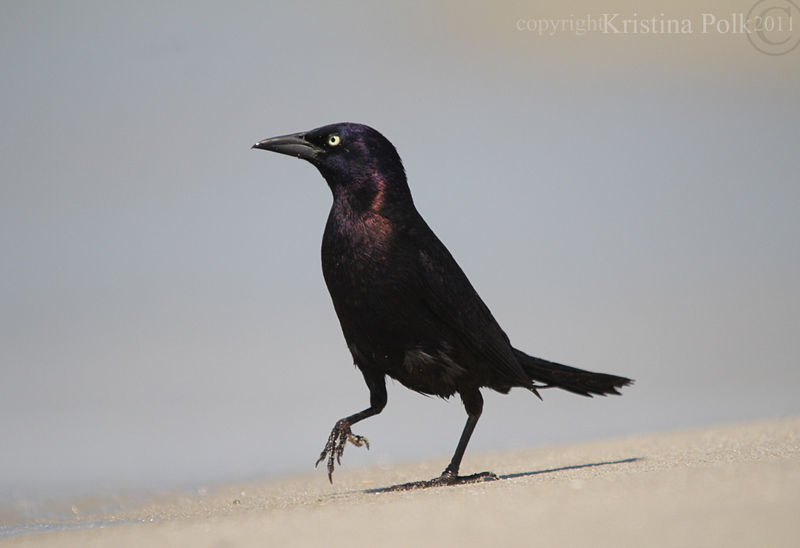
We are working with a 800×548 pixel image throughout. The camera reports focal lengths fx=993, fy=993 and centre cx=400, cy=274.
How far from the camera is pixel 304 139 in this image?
6.15 meters

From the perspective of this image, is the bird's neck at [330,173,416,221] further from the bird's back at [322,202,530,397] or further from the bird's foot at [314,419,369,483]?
the bird's foot at [314,419,369,483]

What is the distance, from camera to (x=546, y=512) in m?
3.78

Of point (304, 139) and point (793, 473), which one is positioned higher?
point (304, 139)

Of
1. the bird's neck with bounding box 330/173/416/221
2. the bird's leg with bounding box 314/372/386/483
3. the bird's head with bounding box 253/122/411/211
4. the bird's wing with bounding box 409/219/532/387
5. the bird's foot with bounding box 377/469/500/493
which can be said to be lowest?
the bird's foot with bounding box 377/469/500/493

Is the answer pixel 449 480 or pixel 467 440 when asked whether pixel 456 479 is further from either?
pixel 467 440

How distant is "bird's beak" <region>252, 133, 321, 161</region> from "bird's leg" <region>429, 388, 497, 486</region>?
5.70 feet

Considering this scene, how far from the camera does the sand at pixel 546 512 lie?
3.38m

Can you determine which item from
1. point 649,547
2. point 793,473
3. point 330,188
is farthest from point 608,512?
point 330,188

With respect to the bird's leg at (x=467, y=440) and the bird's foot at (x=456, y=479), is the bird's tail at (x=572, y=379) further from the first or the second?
the bird's foot at (x=456, y=479)

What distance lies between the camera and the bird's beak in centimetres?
611

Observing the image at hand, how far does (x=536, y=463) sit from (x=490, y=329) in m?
1.47

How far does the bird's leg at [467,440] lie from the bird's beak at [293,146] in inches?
68.4

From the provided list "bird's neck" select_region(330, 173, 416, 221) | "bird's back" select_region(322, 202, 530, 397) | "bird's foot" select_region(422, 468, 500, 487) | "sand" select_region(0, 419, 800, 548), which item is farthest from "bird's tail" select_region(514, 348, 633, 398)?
"bird's neck" select_region(330, 173, 416, 221)

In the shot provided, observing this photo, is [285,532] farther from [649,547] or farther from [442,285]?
[442,285]
